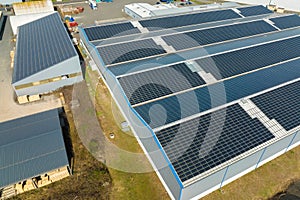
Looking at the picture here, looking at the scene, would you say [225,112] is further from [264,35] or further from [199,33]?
[264,35]

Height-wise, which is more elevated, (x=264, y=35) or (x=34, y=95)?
(x=264, y=35)

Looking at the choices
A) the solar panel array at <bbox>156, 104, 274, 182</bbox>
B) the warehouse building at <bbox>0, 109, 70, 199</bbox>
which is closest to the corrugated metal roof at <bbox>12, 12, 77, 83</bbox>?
the warehouse building at <bbox>0, 109, 70, 199</bbox>

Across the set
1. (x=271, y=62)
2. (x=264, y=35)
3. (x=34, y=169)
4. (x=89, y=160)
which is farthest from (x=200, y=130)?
(x=264, y=35)

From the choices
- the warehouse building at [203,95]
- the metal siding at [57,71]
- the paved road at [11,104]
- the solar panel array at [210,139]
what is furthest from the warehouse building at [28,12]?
the solar panel array at [210,139]

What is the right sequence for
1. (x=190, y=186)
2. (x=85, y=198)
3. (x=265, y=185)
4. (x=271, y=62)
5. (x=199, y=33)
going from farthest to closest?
(x=199, y=33) → (x=271, y=62) → (x=265, y=185) → (x=85, y=198) → (x=190, y=186)

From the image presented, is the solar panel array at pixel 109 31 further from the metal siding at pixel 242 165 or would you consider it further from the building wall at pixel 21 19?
the metal siding at pixel 242 165

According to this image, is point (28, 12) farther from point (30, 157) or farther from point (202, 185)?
point (202, 185)
